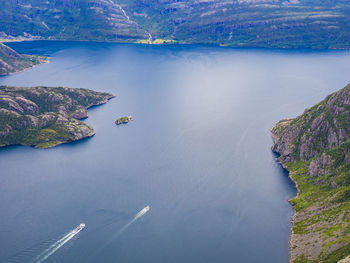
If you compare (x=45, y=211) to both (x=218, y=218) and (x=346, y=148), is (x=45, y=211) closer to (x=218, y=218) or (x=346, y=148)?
(x=218, y=218)

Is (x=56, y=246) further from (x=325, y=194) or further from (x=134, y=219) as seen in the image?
(x=325, y=194)

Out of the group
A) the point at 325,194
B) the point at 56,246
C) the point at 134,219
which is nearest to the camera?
the point at 56,246

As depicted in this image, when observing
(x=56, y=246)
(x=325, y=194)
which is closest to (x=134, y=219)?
(x=56, y=246)

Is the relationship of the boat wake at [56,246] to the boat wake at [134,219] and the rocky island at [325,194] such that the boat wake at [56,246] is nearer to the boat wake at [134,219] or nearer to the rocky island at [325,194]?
the boat wake at [134,219]

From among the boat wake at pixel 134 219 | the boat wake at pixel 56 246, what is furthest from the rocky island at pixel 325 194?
the boat wake at pixel 56 246

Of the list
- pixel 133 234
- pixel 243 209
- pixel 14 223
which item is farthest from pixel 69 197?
pixel 243 209
